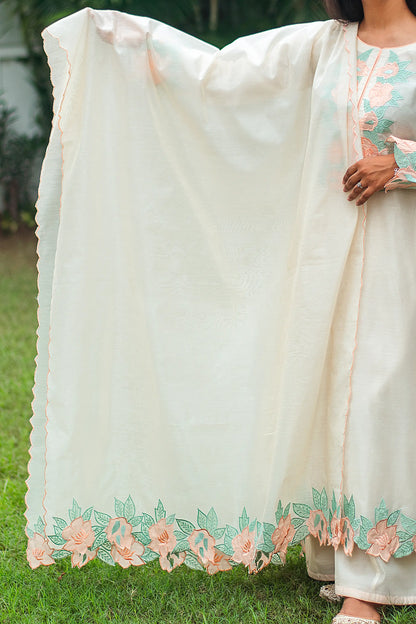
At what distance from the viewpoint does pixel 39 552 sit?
248 cm

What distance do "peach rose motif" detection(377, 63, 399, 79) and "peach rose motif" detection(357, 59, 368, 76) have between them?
0.13ft

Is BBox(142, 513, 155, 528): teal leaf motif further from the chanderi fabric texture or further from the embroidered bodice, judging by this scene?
the embroidered bodice

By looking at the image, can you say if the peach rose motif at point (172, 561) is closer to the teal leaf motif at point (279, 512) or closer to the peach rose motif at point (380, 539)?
the teal leaf motif at point (279, 512)

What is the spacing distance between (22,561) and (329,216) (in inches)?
58.5

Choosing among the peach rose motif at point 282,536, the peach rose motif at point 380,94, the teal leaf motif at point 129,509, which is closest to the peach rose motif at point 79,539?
the teal leaf motif at point 129,509

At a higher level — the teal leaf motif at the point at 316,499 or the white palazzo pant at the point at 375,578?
the teal leaf motif at the point at 316,499

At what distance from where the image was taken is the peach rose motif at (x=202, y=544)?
7.94 ft

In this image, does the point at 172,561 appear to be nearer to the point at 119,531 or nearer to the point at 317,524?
the point at 119,531

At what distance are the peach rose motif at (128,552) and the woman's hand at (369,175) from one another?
1.16 metres

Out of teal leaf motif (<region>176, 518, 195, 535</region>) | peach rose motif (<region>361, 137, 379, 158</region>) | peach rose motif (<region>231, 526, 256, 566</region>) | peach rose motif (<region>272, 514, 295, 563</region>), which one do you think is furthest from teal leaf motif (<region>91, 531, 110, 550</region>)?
peach rose motif (<region>361, 137, 379, 158</region>)

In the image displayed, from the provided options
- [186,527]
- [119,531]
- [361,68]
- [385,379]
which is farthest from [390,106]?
[119,531]

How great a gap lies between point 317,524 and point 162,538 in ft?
1.47

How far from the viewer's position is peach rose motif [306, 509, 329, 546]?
2.40 metres

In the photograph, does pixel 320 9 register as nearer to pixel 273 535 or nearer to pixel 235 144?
pixel 235 144
